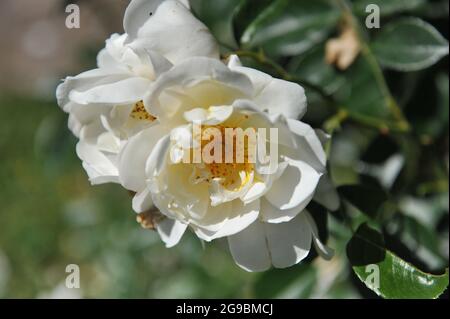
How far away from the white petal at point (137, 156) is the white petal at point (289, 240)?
7.0 inches

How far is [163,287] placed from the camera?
194cm

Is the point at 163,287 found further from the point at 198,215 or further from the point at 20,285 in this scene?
the point at 198,215

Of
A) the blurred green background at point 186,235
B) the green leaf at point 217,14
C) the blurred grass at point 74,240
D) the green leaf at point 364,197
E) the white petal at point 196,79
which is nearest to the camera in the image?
the white petal at point 196,79

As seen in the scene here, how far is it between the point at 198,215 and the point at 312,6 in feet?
1.84

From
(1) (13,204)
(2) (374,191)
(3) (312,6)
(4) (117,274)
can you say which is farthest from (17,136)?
(2) (374,191)

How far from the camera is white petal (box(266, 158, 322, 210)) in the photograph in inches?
34.4

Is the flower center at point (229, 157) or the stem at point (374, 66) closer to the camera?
the flower center at point (229, 157)

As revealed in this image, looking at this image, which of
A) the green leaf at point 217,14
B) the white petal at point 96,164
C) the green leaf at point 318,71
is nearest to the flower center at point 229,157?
the white petal at point 96,164

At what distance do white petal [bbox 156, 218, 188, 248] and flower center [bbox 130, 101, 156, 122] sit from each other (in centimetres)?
14

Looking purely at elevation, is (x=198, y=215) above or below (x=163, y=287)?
above

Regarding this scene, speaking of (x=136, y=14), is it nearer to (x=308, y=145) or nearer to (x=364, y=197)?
(x=308, y=145)

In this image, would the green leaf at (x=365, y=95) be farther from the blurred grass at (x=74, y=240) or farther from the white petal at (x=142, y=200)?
the white petal at (x=142, y=200)

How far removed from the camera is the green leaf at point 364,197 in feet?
3.56

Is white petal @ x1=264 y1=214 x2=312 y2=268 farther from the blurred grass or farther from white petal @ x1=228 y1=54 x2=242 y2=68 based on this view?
the blurred grass
